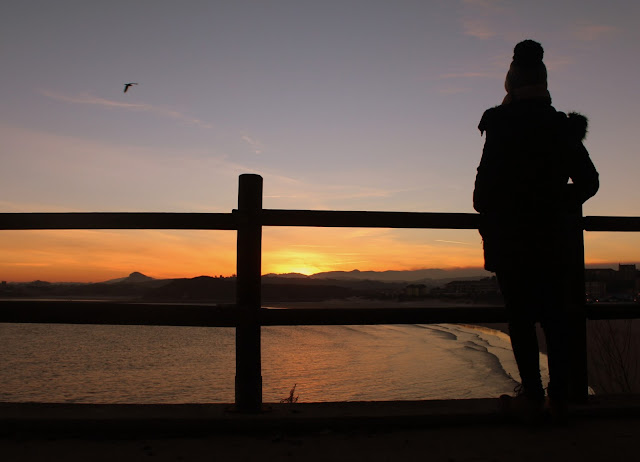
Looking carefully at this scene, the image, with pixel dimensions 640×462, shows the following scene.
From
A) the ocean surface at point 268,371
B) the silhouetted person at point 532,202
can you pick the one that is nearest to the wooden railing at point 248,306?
the silhouetted person at point 532,202

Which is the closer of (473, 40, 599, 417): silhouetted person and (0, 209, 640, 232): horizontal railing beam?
(473, 40, 599, 417): silhouetted person

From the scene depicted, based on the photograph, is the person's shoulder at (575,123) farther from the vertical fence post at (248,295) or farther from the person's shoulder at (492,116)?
the vertical fence post at (248,295)

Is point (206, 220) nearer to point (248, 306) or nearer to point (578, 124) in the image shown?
point (248, 306)

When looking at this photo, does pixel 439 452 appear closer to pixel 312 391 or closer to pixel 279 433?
pixel 279 433

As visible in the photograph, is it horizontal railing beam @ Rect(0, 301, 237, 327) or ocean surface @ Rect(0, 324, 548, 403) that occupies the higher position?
horizontal railing beam @ Rect(0, 301, 237, 327)

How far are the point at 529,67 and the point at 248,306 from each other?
1915 millimetres

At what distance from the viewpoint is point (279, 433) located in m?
2.62

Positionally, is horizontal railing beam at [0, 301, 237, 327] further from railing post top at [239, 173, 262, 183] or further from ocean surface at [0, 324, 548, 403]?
ocean surface at [0, 324, 548, 403]

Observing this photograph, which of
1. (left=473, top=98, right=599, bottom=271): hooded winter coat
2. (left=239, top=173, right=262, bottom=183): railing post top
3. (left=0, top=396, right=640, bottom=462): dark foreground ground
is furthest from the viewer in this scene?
(left=239, top=173, right=262, bottom=183): railing post top

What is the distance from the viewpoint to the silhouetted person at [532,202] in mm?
2633

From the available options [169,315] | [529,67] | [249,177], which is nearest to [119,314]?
[169,315]

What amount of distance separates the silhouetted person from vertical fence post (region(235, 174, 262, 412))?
119 cm

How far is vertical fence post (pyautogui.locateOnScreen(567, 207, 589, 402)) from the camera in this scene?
307 centimetres

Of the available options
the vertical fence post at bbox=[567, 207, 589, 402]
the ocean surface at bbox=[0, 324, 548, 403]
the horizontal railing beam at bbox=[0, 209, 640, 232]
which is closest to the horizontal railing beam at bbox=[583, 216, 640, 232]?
the vertical fence post at bbox=[567, 207, 589, 402]
